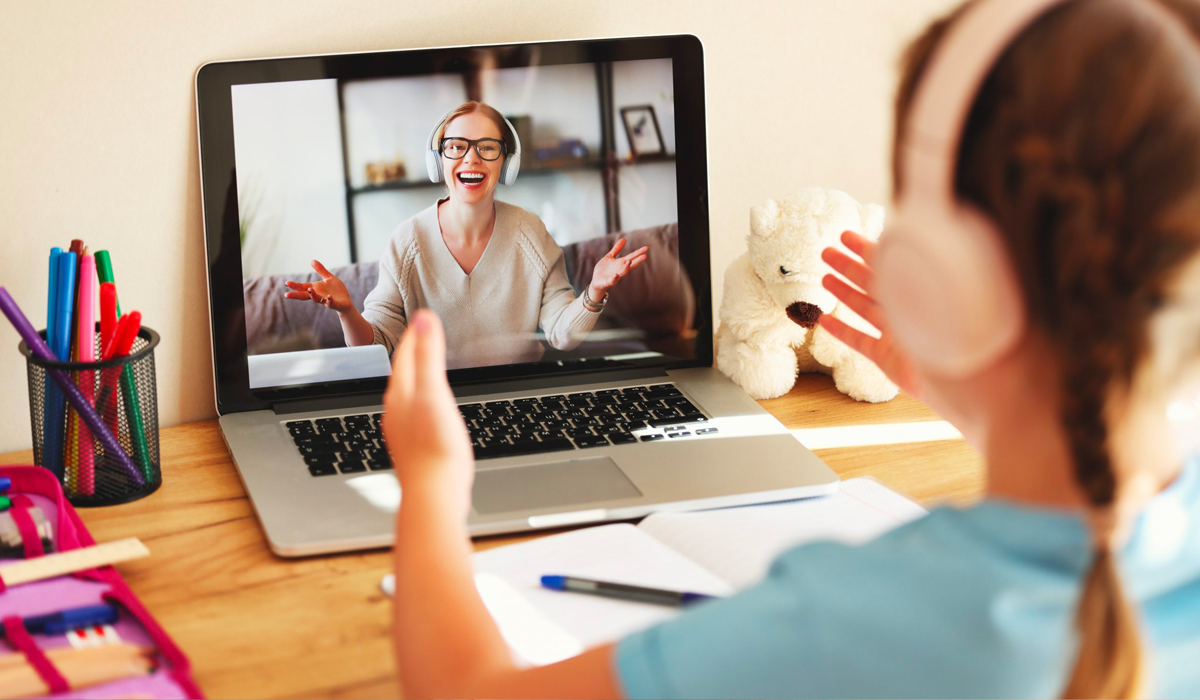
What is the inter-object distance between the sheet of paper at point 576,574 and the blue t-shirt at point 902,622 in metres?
0.21

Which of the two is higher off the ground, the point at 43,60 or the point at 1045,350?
the point at 43,60

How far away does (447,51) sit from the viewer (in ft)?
3.06

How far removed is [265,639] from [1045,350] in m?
0.47

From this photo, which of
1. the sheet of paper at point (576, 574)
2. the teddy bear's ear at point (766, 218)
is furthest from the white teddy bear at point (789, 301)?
the sheet of paper at point (576, 574)

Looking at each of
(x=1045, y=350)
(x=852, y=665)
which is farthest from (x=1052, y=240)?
(x=852, y=665)

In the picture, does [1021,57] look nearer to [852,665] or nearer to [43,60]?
[852,665]

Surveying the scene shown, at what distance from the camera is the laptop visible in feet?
2.84

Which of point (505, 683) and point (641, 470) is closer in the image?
point (505, 683)

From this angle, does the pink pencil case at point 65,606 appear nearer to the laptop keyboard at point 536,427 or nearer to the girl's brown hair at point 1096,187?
the laptop keyboard at point 536,427

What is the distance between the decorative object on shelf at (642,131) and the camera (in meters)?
0.98

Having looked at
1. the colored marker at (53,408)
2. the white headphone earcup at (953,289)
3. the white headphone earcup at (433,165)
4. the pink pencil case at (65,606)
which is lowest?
the pink pencil case at (65,606)

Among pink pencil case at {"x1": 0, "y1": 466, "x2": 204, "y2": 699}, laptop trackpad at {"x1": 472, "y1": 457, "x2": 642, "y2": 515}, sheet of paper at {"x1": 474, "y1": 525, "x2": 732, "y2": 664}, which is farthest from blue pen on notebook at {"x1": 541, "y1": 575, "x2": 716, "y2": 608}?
pink pencil case at {"x1": 0, "y1": 466, "x2": 204, "y2": 699}

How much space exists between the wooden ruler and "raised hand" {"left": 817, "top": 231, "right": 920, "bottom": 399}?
1.68 ft

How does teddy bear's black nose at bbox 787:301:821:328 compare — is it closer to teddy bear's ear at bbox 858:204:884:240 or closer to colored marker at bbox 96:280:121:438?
teddy bear's ear at bbox 858:204:884:240
